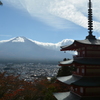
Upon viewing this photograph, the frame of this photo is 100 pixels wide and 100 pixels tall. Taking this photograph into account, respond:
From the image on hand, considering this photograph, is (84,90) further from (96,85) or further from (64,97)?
(64,97)

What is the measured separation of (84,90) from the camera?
477 inches

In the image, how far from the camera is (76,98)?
12.5 metres

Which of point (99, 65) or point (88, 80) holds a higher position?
point (99, 65)

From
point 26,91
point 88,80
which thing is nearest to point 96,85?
point 88,80

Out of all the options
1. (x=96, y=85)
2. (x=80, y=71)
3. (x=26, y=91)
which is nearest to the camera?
(x=96, y=85)

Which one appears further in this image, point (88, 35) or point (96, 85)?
point (88, 35)

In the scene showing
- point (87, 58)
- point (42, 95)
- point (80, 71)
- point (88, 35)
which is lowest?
point (42, 95)

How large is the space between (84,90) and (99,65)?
80.3 inches

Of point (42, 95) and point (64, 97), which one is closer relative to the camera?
point (64, 97)

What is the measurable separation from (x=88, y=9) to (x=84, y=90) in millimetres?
6644

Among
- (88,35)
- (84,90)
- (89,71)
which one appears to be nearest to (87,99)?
(84,90)

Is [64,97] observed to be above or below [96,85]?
below

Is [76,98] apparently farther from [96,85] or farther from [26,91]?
[26,91]

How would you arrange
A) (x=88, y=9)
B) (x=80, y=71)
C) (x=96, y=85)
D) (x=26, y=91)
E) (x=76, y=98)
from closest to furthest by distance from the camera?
(x=96, y=85), (x=76, y=98), (x=80, y=71), (x=88, y=9), (x=26, y=91)
